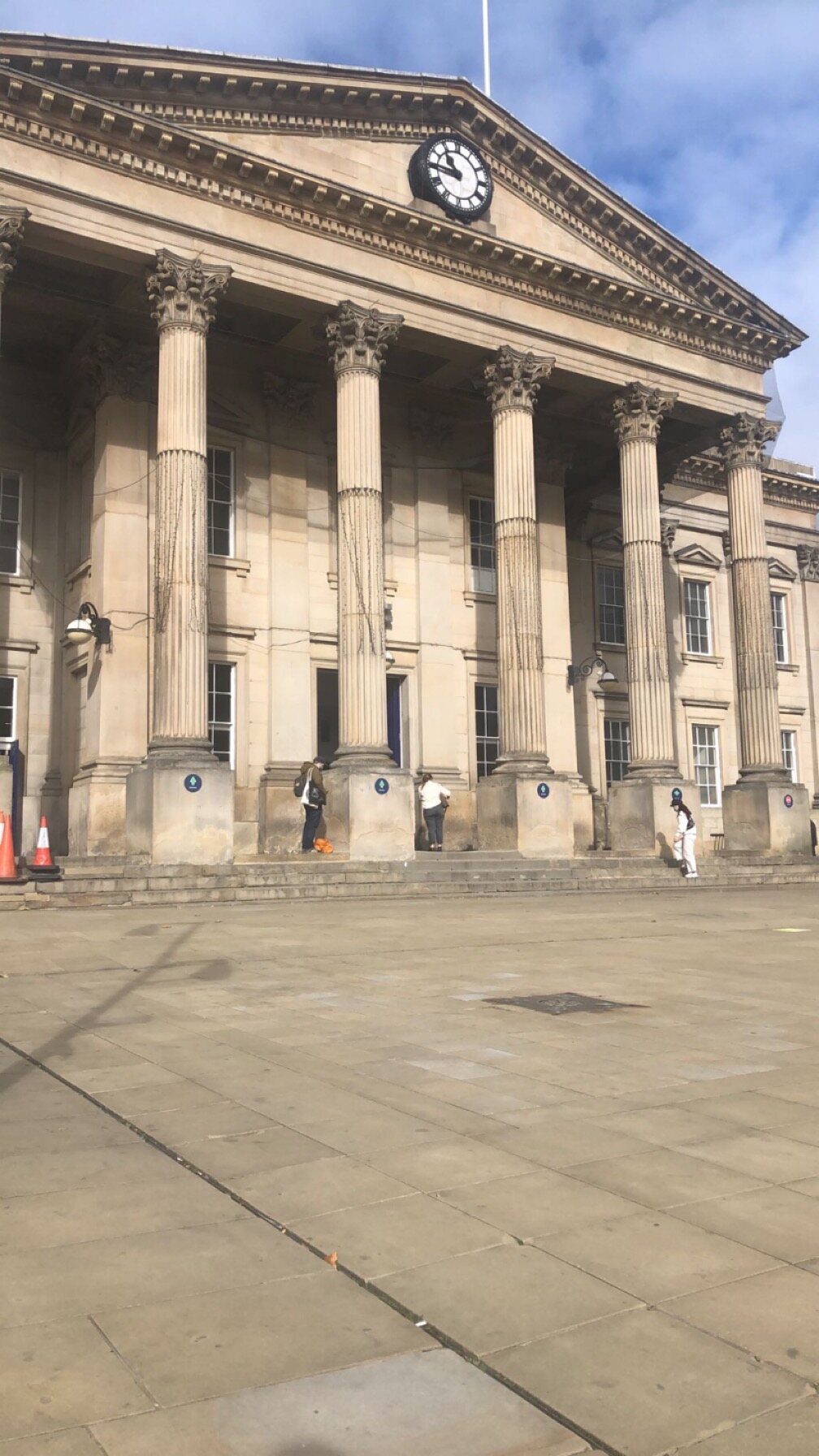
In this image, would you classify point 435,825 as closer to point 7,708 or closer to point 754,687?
point 7,708

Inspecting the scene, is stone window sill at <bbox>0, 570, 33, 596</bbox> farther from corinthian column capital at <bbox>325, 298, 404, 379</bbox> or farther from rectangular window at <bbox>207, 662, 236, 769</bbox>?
corinthian column capital at <bbox>325, 298, 404, 379</bbox>

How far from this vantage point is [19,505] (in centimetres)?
2502

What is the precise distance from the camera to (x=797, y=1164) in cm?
464

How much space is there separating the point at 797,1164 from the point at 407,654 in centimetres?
2323

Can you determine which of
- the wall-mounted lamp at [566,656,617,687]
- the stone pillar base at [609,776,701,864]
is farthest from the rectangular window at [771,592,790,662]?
the stone pillar base at [609,776,701,864]

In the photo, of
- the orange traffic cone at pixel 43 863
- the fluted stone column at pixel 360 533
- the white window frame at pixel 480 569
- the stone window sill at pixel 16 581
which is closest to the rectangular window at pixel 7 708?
the stone window sill at pixel 16 581

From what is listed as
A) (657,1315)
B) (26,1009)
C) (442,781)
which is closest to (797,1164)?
(657,1315)

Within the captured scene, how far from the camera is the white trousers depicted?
23.1 metres

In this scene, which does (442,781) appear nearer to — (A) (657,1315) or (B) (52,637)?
(B) (52,637)

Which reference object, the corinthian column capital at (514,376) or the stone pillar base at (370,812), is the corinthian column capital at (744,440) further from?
the stone pillar base at (370,812)

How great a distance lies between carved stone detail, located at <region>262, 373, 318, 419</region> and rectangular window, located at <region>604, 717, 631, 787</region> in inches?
464

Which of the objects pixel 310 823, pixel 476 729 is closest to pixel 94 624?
pixel 310 823

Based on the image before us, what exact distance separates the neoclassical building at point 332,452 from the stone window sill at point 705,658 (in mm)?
4019

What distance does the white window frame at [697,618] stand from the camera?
35219 millimetres
